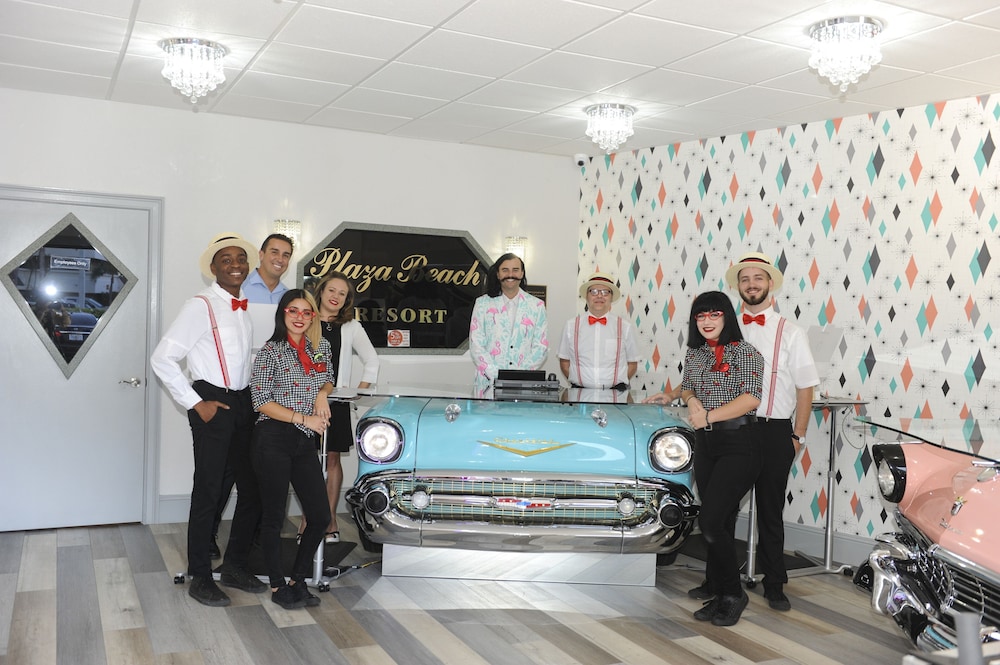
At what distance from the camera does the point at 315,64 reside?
4.71 m

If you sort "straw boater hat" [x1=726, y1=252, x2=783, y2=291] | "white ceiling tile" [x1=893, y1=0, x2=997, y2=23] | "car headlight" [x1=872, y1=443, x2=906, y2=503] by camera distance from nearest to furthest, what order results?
"car headlight" [x1=872, y1=443, x2=906, y2=503], "white ceiling tile" [x1=893, y1=0, x2=997, y2=23], "straw boater hat" [x1=726, y1=252, x2=783, y2=291]

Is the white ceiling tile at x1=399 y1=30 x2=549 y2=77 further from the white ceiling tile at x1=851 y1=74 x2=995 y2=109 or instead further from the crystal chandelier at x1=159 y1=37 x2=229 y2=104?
the white ceiling tile at x1=851 y1=74 x2=995 y2=109

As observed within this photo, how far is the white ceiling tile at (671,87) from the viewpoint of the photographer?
186 inches

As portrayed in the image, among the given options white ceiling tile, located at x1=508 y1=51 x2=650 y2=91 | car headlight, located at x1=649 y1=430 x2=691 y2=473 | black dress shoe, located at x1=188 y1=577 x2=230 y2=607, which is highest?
white ceiling tile, located at x1=508 y1=51 x2=650 y2=91

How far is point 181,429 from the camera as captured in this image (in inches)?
233

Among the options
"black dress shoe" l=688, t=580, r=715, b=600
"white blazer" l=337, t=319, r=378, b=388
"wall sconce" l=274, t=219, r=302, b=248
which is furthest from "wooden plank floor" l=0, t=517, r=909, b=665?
"wall sconce" l=274, t=219, r=302, b=248

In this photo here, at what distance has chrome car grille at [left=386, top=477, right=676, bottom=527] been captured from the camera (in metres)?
3.98

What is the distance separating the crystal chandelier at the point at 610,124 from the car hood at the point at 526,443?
2090mm

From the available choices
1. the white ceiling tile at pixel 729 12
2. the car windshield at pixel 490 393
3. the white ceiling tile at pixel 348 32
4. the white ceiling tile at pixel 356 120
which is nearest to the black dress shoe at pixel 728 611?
the car windshield at pixel 490 393

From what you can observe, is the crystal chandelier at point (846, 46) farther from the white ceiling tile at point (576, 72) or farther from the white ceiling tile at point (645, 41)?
the white ceiling tile at point (576, 72)

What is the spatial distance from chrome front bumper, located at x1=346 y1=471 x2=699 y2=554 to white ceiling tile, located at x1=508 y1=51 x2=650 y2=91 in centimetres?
208

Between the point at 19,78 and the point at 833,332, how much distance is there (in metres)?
5.02

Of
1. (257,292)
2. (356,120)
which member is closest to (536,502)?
(257,292)

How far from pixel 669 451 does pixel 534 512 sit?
674mm
